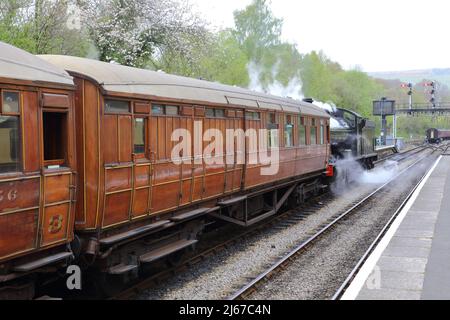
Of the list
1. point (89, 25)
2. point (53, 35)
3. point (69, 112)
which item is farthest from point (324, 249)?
point (89, 25)

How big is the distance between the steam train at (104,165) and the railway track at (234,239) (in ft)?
0.81

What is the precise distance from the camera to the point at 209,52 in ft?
80.1

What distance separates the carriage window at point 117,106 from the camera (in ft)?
20.8

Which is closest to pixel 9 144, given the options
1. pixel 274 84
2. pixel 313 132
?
pixel 313 132

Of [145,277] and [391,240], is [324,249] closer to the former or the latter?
[391,240]

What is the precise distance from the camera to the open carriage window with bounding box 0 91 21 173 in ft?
16.4

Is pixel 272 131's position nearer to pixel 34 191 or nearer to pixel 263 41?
pixel 34 191

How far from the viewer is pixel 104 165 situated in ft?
20.4

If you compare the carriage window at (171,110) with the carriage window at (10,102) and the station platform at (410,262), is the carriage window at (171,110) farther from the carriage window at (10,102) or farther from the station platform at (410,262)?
the station platform at (410,262)

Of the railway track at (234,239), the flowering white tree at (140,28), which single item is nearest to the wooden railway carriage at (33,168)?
the railway track at (234,239)

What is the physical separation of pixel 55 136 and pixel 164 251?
9.03ft

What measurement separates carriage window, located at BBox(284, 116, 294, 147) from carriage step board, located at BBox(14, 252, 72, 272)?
813cm

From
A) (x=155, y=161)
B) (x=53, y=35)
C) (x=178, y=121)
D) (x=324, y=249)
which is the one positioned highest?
(x=53, y=35)
